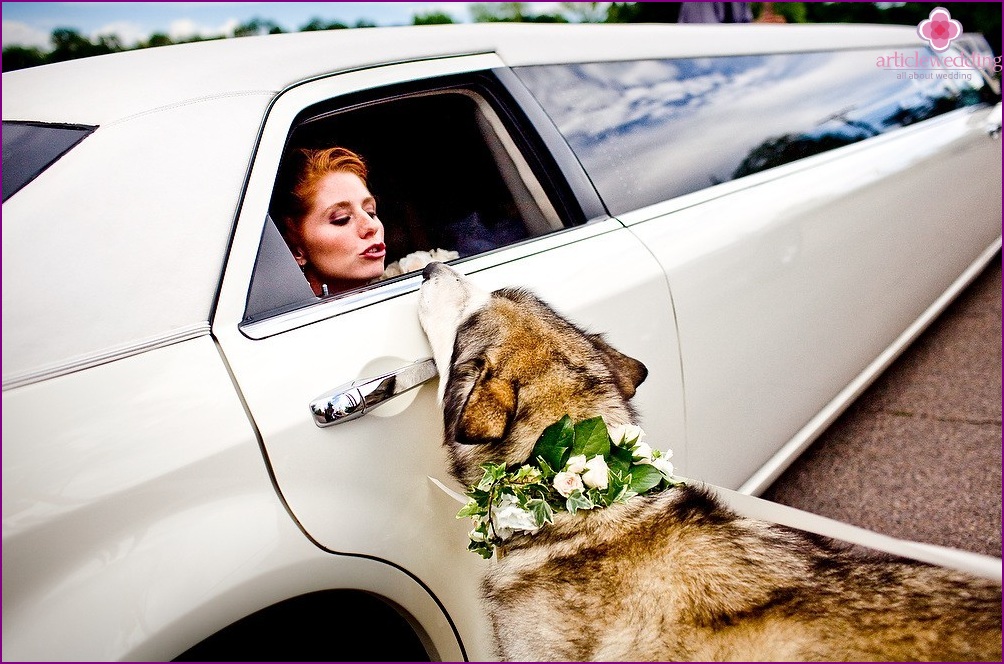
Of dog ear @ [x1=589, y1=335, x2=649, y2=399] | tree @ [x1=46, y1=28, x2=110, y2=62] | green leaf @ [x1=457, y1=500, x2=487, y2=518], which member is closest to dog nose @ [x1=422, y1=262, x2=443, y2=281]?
dog ear @ [x1=589, y1=335, x2=649, y2=399]

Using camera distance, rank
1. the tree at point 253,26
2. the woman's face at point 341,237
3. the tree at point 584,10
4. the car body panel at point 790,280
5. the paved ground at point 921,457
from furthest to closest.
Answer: the tree at point 584,10
the tree at point 253,26
the paved ground at point 921,457
the car body panel at point 790,280
the woman's face at point 341,237

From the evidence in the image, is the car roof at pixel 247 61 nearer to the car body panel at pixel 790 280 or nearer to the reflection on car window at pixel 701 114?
the reflection on car window at pixel 701 114

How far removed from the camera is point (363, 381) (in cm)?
143

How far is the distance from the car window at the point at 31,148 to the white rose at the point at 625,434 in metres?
1.29

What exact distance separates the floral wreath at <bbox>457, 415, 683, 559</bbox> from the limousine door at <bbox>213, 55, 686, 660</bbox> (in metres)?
0.12

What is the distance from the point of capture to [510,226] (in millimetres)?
2045

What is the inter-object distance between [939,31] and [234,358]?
5.20 meters

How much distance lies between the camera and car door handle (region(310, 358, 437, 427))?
4.54 ft

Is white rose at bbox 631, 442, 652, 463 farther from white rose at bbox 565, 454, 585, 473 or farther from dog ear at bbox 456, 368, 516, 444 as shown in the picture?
dog ear at bbox 456, 368, 516, 444

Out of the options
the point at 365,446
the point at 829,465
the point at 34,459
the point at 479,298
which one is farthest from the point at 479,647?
the point at 829,465

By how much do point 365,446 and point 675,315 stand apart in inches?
41.2

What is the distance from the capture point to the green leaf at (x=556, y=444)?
1505 mm

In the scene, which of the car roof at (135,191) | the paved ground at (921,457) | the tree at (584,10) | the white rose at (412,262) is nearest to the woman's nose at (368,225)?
the white rose at (412,262)

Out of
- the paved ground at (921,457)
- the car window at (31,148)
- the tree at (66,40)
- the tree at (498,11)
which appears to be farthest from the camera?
the tree at (498,11)
